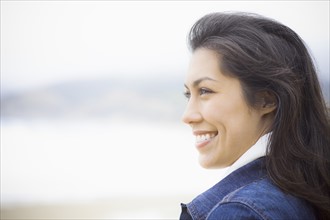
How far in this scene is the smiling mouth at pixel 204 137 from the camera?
96 centimetres

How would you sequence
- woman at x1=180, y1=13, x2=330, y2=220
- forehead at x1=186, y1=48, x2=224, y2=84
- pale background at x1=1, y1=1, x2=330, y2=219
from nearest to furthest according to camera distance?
woman at x1=180, y1=13, x2=330, y2=220
forehead at x1=186, y1=48, x2=224, y2=84
pale background at x1=1, y1=1, x2=330, y2=219

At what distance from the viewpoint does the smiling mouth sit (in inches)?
38.0

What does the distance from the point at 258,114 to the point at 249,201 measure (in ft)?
0.86

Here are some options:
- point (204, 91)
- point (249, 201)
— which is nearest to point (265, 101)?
point (204, 91)

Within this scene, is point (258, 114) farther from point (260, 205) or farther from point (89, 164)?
point (89, 164)

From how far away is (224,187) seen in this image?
33.7 inches

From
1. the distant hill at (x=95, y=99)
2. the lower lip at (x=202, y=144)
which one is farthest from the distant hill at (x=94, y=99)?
the lower lip at (x=202, y=144)

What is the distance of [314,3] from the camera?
2.21 meters

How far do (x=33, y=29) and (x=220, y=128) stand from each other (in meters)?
1.82

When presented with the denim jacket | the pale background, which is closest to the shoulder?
the denim jacket

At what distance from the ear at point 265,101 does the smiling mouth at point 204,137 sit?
0.13 metres

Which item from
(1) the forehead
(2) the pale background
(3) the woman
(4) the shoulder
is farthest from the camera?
(2) the pale background

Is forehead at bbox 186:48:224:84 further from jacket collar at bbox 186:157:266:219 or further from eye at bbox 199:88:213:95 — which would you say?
jacket collar at bbox 186:157:266:219

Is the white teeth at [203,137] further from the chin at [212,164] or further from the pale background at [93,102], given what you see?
the pale background at [93,102]
